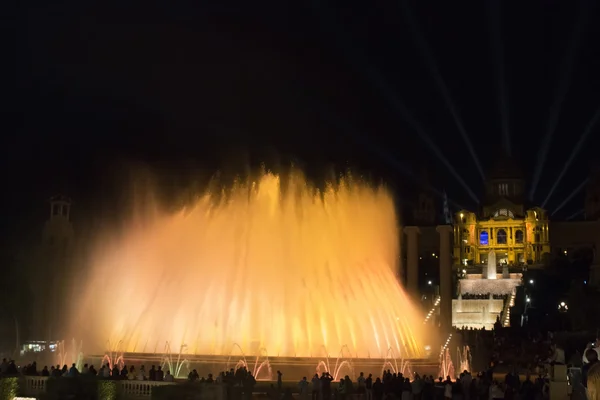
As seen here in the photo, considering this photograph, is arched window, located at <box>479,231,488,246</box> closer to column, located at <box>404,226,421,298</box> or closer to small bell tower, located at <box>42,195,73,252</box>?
column, located at <box>404,226,421,298</box>

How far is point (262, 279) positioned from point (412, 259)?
5393cm

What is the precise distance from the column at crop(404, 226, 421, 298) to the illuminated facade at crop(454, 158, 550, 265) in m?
6.76

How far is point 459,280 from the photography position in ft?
265

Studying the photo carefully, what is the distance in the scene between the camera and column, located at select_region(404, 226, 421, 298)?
7994 cm

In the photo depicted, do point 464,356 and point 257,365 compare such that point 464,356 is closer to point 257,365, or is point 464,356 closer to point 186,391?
point 257,365

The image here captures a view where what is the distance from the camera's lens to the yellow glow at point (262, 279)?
28359 mm

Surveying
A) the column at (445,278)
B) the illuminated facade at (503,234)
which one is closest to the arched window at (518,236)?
the illuminated facade at (503,234)

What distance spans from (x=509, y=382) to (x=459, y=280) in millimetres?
61697

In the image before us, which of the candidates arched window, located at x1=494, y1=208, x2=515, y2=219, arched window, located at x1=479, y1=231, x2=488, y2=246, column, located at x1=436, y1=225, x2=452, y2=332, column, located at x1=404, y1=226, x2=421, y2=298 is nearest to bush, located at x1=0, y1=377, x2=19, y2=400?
column, located at x1=436, y1=225, x2=452, y2=332

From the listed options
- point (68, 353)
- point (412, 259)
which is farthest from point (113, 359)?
point (412, 259)

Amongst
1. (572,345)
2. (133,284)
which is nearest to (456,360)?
(572,345)

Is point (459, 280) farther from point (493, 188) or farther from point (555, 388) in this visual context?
point (555, 388)

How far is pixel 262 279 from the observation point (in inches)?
1190

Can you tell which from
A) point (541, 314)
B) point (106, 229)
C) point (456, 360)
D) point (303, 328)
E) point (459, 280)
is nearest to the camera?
point (303, 328)
